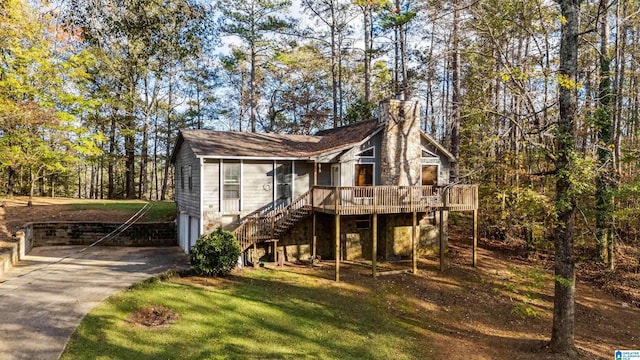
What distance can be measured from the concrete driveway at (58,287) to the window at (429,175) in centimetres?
1196

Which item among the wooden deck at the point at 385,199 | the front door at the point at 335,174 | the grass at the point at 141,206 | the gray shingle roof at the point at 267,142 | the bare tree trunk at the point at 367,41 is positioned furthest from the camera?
the bare tree trunk at the point at 367,41

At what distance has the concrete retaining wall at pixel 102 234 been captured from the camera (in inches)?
733

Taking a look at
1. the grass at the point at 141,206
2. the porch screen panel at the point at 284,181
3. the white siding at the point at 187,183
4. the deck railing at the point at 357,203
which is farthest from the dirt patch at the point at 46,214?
the porch screen panel at the point at 284,181

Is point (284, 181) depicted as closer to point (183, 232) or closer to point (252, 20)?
point (183, 232)

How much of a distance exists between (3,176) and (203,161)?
1016 inches

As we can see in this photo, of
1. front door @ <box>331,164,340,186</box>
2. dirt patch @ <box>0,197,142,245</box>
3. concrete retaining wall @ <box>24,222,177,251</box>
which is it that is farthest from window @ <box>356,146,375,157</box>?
dirt patch @ <box>0,197,142,245</box>

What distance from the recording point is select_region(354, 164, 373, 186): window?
17641mm

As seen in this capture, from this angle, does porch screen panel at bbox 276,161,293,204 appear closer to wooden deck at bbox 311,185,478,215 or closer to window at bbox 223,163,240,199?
wooden deck at bbox 311,185,478,215

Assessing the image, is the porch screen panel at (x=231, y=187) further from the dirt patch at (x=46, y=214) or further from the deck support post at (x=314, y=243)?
the dirt patch at (x=46, y=214)

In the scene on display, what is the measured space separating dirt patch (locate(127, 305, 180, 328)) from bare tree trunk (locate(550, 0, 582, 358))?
34.0ft

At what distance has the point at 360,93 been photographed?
34.8 meters

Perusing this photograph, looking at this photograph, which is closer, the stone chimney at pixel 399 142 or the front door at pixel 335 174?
the front door at pixel 335 174

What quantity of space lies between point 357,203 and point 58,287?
10.7 m

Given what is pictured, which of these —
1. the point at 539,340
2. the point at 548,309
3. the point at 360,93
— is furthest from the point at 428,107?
the point at 539,340
